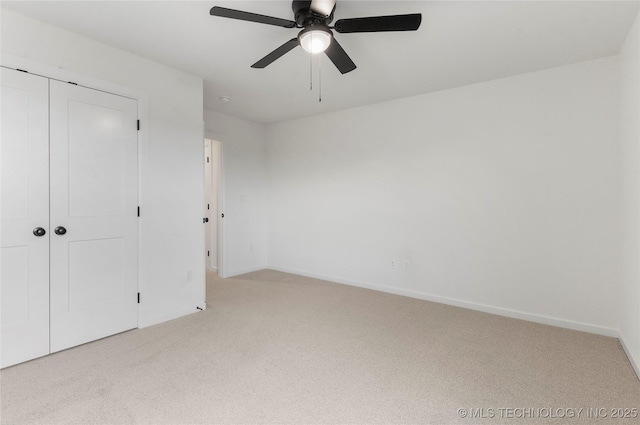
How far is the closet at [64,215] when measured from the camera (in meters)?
2.21

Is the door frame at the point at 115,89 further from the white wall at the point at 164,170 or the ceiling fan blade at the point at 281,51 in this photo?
the ceiling fan blade at the point at 281,51

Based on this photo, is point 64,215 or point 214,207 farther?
point 214,207

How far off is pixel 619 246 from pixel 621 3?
195 cm

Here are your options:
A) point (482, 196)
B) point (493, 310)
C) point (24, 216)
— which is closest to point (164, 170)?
point (24, 216)

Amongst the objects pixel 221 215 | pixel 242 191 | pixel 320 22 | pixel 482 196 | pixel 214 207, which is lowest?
pixel 221 215

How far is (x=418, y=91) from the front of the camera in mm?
3715

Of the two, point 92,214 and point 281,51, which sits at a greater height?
point 281,51

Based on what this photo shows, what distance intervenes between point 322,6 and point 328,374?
2381mm

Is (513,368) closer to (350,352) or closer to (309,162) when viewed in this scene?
(350,352)

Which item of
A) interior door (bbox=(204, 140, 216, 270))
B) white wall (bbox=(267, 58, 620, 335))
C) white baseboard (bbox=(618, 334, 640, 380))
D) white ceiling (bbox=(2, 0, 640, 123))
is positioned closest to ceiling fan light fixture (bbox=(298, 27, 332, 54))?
white ceiling (bbox=(2, 0, 640, 123))

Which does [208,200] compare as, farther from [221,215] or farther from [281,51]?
[281,51]

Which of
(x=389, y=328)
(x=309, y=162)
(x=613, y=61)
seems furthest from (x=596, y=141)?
(x=309, y=162)

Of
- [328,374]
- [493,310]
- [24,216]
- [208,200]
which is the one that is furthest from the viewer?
[208,200]

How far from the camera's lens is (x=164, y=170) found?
308cm
